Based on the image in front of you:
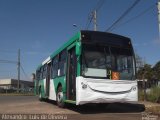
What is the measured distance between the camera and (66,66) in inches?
598

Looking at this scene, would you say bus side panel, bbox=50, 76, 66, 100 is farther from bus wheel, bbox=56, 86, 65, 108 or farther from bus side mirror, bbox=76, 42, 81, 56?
bus side mirror, bbox=76, 42, 81, 56

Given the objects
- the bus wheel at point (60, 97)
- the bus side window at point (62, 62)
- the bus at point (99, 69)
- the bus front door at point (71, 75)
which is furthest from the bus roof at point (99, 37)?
the bus wheel at point (60, 97)

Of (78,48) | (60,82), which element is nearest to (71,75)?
(78,48)

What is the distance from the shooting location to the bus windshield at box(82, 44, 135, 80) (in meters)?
13.2

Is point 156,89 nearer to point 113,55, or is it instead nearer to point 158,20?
point 158,20

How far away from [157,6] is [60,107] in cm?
767

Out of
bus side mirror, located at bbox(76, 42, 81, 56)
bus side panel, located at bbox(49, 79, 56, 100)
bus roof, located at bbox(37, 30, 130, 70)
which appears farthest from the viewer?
bus side panel, located at bbox(49, 79, 56, 100)

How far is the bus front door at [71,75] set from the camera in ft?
45.7

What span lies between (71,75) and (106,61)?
1.77 metres

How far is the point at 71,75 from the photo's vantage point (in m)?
14.5

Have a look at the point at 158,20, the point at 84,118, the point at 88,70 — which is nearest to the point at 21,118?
the point at 84,118

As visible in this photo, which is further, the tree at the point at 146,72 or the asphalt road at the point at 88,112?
the tree at the point at 146,72

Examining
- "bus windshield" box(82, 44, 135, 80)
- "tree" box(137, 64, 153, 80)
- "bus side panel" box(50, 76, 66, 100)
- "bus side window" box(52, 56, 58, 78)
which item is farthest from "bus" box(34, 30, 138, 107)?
"tree" box(137, 64, 153, 80)

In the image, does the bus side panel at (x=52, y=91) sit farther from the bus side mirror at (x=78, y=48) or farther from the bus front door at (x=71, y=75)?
the bus side mirror at (x=78, y=48)
